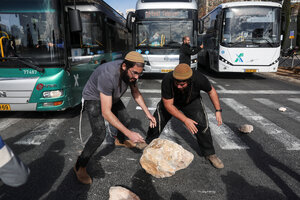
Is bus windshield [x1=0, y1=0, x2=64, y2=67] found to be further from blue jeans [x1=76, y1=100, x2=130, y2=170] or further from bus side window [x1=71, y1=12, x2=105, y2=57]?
blue jeans [x1=76, y1=100, x2=130, y2=170]

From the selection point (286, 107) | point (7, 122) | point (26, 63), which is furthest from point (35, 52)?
point (286, 107)

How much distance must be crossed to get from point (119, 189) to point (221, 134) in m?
2.88

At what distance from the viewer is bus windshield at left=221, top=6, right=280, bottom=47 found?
1135 cm

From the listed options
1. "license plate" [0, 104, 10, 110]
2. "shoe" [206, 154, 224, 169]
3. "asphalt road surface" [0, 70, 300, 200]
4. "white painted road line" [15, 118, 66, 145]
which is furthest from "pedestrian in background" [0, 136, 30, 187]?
"license plate" [0, 104, 10, 110]

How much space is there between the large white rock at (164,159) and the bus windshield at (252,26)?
9.45 meters

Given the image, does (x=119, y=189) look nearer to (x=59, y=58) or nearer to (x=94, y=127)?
(x=94, y=127)

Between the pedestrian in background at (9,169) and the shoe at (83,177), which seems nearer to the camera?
the pedestrian in background at (9,169)

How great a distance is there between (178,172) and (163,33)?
340 inches

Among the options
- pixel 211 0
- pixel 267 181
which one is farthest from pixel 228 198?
pixel 211 0

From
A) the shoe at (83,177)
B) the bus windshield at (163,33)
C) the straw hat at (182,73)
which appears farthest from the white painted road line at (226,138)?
the bus windshield at (163,33)

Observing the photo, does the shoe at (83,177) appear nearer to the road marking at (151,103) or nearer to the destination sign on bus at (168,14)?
the road marking at (151,103)

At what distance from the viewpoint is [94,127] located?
10.2 ft

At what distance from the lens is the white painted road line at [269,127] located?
4.40 meters

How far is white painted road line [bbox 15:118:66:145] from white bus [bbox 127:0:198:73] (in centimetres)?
649
